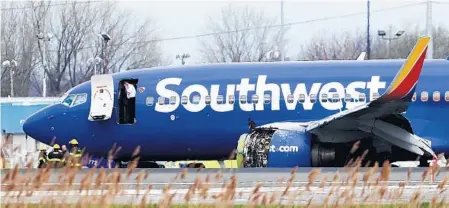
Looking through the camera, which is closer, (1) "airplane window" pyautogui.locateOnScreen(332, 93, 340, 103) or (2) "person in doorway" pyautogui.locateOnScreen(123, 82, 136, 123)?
(1) "airplane window" pyautogui.locateOnScreen(332, 93, 340, 103)

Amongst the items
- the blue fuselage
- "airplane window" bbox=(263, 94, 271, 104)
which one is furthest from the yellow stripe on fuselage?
"airplane window" bbox=(263, 94, 271, 104)

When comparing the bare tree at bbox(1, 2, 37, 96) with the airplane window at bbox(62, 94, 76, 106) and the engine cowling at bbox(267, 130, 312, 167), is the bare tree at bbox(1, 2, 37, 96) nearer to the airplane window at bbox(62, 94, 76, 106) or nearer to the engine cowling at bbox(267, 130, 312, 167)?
the airplane window at bbox(62, 94, 76, 106)

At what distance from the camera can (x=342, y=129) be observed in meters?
22.0

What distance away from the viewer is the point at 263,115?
23328 millimetres

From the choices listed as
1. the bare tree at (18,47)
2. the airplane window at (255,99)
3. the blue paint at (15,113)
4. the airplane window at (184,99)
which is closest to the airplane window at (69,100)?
the airplane window at (184,99)

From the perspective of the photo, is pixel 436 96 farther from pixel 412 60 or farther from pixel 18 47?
pixel 18 47

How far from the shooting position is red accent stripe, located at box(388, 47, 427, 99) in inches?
782

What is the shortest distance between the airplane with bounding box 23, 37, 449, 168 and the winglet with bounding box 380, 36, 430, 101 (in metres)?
0.28

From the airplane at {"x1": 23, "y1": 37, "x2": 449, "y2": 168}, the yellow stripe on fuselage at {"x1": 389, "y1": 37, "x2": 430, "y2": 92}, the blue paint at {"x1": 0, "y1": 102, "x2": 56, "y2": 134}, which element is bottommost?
the blue paint at {"x1": 0, "y1": 102, "x2": 56, "y2": 134}

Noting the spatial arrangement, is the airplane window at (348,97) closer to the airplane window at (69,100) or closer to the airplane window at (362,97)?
the airplane window at (362,97)

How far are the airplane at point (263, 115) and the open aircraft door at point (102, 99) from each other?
25 mm

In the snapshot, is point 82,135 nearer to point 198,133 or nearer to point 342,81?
point 198,133

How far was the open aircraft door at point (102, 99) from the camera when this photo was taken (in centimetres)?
2425

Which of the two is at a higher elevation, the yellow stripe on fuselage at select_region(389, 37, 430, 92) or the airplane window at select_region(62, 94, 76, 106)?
the yellow stripe on fuselage at select_region(389, 37, 430, 92)
